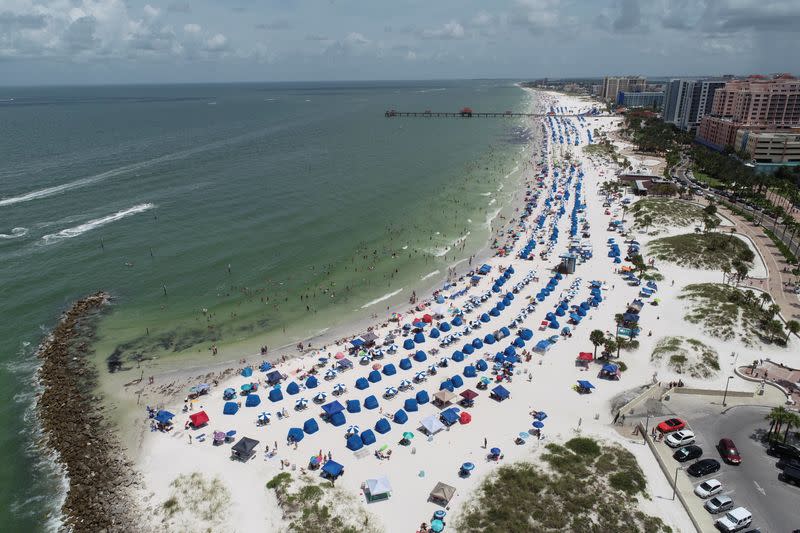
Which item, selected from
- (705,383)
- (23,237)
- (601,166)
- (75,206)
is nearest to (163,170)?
(75,206)

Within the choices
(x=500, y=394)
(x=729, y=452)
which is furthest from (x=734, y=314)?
(x=500, y=394)

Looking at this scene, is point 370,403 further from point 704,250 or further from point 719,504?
point 704,250

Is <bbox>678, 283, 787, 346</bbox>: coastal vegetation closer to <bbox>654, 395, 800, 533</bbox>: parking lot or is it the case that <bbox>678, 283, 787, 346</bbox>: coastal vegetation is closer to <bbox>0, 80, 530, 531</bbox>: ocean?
<bbox>654, 395, 800, 533</bbox>: parking lot

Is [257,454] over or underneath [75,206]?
underneath

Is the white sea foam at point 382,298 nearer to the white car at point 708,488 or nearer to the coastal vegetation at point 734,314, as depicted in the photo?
the coastal vegetation at point 734,314

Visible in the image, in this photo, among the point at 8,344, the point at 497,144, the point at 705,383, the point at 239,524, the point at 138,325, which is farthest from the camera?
the point at 497,144

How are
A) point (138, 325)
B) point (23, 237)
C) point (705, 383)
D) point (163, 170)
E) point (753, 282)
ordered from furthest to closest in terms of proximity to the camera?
point (163, 170) < point (23, 237) < point (753, 282) < point (138, 325) < point (705, 383)

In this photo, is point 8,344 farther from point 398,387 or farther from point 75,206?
point 75,206
